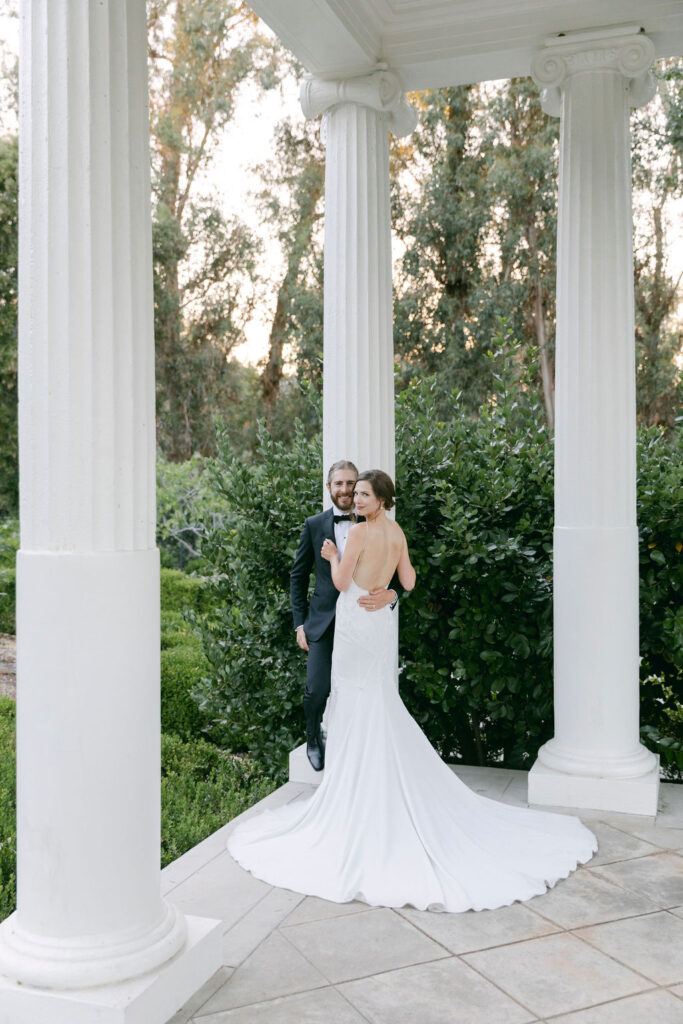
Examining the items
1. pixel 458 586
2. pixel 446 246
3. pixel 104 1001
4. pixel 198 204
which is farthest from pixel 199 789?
pixel 198 204

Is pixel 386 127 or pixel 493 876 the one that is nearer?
pixel 493 876

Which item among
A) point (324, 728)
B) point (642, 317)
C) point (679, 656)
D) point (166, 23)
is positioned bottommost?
point (324, 728)

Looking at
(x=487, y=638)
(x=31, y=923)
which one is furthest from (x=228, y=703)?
(x=31, y=923)

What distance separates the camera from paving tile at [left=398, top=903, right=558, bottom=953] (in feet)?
15.9

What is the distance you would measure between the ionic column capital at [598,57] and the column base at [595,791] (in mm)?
5061

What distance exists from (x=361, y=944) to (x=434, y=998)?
0.61 metres

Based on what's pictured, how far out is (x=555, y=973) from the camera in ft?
14.9

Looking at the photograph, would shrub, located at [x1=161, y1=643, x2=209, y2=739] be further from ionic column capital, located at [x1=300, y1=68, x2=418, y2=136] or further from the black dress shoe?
ionic column capital, located at [x1=300, y1=68, x2=418, y2=136]

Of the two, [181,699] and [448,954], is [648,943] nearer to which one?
[448,954]

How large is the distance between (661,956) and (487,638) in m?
3.60

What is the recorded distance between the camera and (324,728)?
24.7 ft

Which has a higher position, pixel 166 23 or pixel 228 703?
pixel 166 23

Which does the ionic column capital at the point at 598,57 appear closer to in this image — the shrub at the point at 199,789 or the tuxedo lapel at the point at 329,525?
the tuxedo lapel at the point at 329,525

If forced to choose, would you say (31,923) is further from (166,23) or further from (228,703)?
(166,23)
